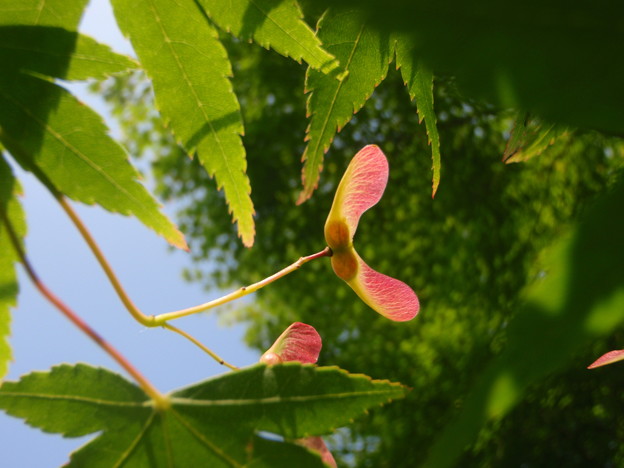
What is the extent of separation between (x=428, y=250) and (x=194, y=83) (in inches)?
174

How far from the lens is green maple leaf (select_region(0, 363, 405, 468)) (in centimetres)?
26

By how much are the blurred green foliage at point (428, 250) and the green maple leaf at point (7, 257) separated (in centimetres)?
351

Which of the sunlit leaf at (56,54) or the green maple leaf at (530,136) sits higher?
the sunlit leaf at (56,54)

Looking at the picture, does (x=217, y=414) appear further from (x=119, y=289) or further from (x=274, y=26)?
(x=274, y=26)

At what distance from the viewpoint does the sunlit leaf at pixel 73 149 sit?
1.08 ft

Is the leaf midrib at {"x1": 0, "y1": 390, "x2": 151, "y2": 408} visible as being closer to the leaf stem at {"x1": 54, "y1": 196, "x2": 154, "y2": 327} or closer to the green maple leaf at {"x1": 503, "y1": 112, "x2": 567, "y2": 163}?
the leaf stem at {"x1": 54, "y1": 196, "x2": 154, "y2": 327}

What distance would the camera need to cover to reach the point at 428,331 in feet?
14.2

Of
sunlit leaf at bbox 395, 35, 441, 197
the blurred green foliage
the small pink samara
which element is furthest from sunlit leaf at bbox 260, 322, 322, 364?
the blurred green foliage

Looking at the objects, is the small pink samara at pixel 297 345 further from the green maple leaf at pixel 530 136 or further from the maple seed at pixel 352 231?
the green maple leaf at pixel 530 136

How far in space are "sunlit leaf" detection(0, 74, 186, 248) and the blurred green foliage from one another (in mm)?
3499

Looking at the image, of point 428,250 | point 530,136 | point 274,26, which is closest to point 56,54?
point 274,26

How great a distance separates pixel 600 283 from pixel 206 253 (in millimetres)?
5746

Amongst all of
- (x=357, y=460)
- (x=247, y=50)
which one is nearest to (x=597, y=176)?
(x=357, y=460)

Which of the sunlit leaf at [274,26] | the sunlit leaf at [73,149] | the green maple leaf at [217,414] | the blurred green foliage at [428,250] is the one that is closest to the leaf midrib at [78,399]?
the green maple leaf at [217,414]
